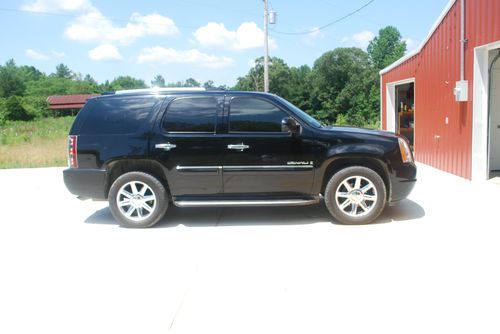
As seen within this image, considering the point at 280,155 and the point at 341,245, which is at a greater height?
the point at 280,155

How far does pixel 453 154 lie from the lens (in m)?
9.72

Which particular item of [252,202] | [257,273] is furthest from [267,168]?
[257,273]

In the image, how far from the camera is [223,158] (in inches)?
233

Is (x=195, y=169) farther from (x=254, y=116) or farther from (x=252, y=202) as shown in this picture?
(x=254, y=116)

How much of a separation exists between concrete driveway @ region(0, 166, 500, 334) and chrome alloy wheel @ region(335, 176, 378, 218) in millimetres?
266

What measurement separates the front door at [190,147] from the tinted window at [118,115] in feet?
0.99

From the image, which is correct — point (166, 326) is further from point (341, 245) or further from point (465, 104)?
point (465, 104)

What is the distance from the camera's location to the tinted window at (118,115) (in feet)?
20.0

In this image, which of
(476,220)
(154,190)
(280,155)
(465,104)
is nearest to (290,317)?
(280,155)

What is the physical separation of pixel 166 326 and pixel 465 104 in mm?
7972

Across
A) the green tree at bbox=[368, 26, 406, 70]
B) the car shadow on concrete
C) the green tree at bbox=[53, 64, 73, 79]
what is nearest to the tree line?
the green tree at bbox=[368, 26, 406, 70]

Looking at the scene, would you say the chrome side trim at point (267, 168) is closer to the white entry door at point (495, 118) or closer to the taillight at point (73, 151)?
the taillight at point (73, 151)

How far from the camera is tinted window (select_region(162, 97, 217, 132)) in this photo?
603cm

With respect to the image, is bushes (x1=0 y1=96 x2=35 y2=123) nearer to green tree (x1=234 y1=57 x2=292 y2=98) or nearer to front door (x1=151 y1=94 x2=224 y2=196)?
green tree (x1=234 y1=57 x2=292 y2=98)
